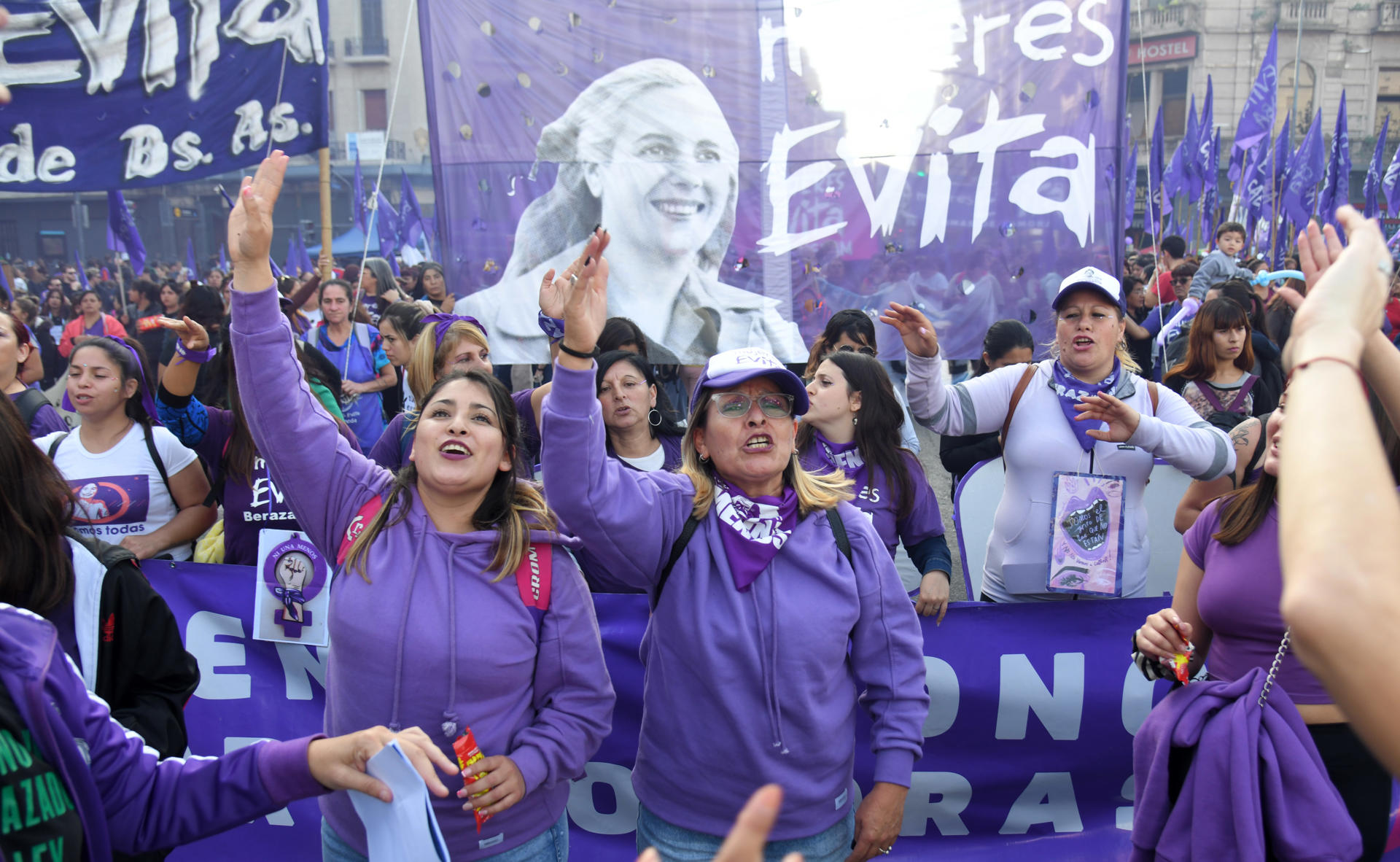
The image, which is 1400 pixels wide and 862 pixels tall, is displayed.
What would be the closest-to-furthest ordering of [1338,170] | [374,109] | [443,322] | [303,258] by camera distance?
[443,322]
[1338,170]
[303,258]
[374,109]

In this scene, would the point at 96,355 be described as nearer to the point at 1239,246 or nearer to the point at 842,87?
the point at 842,87

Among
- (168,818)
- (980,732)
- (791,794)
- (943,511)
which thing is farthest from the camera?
(943,511)

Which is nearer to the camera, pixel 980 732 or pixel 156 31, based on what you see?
pixel 980 732

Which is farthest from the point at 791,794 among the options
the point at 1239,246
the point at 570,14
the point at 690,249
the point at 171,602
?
the point at 1239,246

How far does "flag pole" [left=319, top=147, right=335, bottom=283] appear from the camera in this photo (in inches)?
262

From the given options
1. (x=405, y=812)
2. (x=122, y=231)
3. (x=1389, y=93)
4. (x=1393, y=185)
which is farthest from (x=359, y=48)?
(x=405, y=812)

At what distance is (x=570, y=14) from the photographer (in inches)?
197

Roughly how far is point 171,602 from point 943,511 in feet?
17.4

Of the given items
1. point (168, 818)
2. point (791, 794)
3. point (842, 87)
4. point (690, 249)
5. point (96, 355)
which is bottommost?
point (791, 794)

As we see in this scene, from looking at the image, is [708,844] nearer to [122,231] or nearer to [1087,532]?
[1087,532]

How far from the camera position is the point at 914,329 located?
3350 millimetres

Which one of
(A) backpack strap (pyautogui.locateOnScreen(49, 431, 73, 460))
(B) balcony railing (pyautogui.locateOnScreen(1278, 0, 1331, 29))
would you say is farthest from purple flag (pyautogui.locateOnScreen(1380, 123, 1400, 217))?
(B) balcony railing (pyautogui.locateOnScreen(1278, 0, 1331, 29))

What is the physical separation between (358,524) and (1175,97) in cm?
4442

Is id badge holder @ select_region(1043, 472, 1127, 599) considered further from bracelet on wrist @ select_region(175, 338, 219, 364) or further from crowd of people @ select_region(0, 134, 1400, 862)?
bracelet on wrist @ select_region(175, 338, 219, 364)
